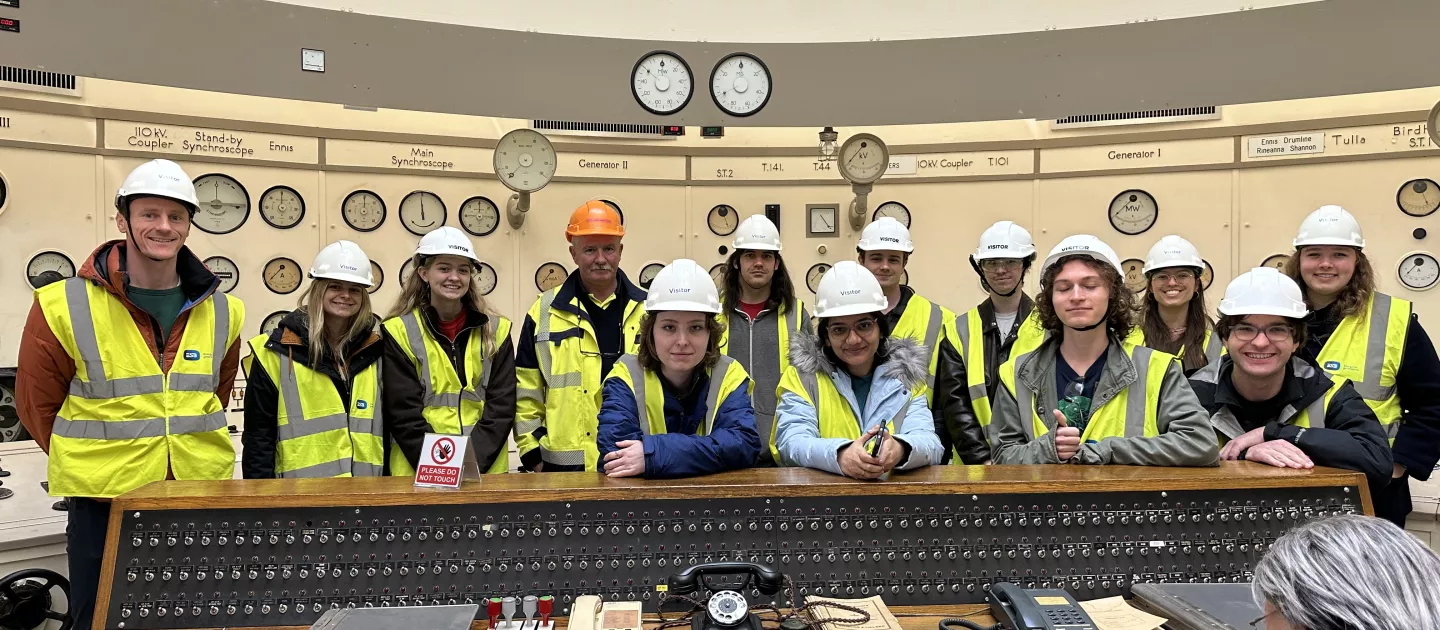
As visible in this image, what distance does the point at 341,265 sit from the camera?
103 inches

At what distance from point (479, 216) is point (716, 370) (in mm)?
3811

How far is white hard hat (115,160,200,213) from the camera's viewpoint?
217cm

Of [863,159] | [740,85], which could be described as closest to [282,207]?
[740,85]

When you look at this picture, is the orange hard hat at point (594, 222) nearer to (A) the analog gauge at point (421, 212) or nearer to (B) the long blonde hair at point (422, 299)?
(B) the long blonde hair at point (422, 299)

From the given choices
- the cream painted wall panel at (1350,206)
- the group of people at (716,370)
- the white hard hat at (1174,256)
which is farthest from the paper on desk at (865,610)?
the cream painted wall panel at (1350,206)

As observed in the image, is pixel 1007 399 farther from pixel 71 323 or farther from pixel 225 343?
pixel 71 323

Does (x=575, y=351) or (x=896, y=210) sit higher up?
(x=896, y=210)

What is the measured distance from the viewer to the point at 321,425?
2.58 metres

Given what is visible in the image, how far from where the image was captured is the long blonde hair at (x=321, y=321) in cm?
257

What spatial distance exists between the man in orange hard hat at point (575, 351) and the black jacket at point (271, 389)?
0.66 metres

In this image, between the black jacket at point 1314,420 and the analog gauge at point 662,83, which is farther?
the analog gauge at point 662,83

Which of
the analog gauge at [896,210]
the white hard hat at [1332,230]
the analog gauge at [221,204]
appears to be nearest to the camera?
the white hard hat at [1332,230]

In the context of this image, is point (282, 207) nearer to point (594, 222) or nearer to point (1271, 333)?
point (594, 222)

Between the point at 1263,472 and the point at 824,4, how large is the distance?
4.73 metres
